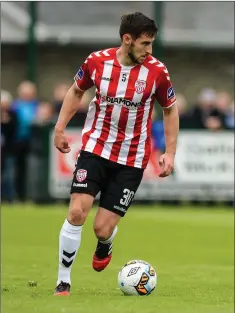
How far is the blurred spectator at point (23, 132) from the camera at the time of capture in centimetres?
1962

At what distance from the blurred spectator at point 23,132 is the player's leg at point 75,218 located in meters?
11.4

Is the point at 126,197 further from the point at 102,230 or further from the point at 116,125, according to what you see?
the point at 116,125

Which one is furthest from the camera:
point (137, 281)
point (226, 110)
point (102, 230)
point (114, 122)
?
point (226, 110)

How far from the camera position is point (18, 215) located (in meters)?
17.2

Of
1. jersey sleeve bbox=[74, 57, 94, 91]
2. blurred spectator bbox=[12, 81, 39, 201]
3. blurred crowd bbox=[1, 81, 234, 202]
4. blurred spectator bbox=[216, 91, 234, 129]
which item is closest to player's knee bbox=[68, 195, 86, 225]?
jersey sleeve bbox=[74, 57, 94, 91]

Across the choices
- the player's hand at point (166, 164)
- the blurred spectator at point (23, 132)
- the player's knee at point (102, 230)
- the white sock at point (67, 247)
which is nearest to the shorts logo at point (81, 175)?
the white sock at point (67, 247)

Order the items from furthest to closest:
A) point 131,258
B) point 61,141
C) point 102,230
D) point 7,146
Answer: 1. point 7,146
2. point 131,258
3. point 102,230
4. point 61,141

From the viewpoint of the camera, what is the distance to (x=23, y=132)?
19688mm

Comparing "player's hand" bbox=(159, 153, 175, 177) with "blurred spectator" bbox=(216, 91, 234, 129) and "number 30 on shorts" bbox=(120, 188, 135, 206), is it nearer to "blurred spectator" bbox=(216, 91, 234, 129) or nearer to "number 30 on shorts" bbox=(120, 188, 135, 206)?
"number 30 on shorts" bbox=(120, 188, 135, 206)

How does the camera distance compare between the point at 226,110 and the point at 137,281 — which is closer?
the point at 137,281

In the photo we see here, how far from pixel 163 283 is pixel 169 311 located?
8.43 feet

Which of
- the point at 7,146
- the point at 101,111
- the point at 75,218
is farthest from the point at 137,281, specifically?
the point at 7,146

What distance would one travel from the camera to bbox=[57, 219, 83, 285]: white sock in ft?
26.4

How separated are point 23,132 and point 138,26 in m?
11.8
